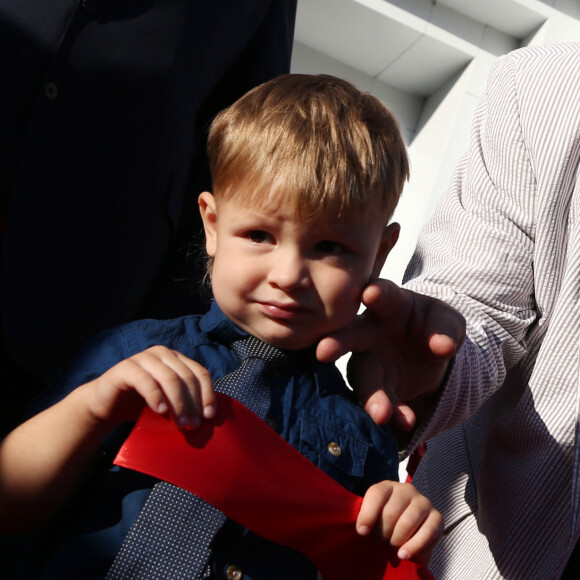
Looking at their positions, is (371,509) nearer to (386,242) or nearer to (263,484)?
(263,484)

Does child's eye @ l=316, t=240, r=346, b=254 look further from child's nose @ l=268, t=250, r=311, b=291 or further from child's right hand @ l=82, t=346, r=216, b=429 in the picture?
child's right hand @ l=82, t=346, r=216, b=429

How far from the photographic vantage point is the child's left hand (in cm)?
91

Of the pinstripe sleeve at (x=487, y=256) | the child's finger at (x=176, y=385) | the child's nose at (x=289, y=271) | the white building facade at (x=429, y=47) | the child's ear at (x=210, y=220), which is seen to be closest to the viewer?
the child's finger at (x=176, y=385)

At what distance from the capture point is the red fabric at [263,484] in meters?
0.87

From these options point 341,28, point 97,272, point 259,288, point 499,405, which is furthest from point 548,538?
point 341,28

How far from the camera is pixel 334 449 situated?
100 cm

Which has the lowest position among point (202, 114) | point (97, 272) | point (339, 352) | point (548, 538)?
point (548, 538)

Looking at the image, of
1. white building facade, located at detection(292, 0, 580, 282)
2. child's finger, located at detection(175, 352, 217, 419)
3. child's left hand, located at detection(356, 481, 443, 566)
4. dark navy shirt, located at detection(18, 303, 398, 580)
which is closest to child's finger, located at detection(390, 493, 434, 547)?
child's left hand, located at detection(356, 481, 443, 566)

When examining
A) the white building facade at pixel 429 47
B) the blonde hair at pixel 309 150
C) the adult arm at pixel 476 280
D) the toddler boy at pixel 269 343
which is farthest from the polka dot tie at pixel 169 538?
the white building facade at pixel 429 47

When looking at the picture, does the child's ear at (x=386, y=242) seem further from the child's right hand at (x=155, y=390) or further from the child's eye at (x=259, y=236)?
the child's right hand at (x=155, y=390)

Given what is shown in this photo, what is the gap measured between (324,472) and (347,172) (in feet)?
1.19

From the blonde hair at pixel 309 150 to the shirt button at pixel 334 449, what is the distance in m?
0.28

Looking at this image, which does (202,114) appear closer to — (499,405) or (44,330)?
(44,330)

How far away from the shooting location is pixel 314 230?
1.01m
